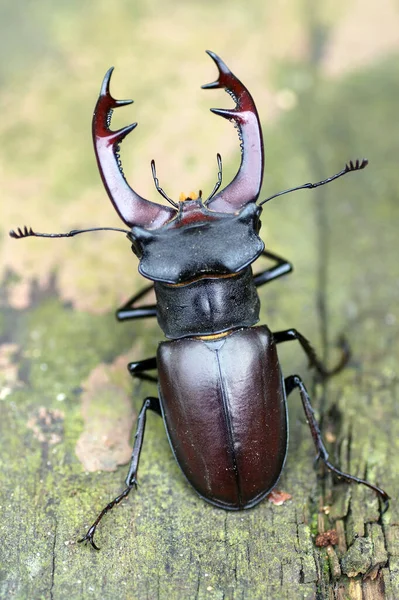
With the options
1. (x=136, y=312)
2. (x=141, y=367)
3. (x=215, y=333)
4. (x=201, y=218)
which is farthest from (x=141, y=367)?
(x=201, y=218)

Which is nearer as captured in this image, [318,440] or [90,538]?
[90,538]

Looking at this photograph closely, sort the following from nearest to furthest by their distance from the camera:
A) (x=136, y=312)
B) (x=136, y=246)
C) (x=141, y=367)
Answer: (x=136, y=246)
(x=141, y=367)
(x=136, y=312)

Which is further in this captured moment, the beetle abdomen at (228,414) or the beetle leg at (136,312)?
the beetle leg at (136,312)

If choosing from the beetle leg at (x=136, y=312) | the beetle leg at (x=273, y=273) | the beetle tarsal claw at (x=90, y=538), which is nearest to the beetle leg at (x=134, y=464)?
the beetle tarsal claw at (x=90, y=538)

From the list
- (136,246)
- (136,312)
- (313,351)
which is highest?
(136,246)

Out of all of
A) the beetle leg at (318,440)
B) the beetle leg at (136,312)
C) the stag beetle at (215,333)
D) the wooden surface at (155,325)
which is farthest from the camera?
the beetle leg at (136,312)

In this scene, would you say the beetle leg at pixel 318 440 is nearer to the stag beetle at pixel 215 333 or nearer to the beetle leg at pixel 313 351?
the stag beetle at pixel 215 333

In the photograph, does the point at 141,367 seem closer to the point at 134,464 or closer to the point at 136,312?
the point at 136,312
